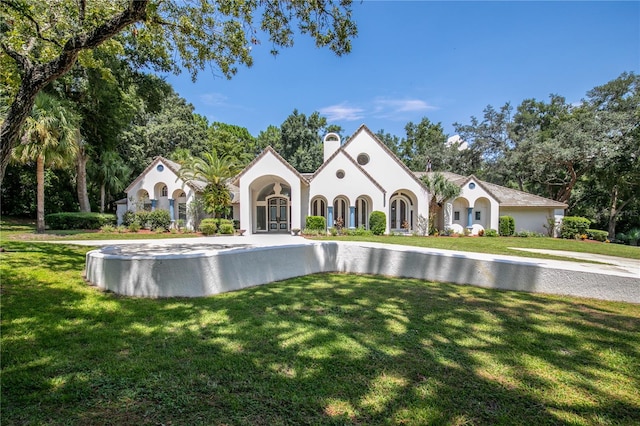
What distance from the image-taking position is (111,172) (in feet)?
89.6

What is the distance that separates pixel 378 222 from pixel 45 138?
2071 centimetres

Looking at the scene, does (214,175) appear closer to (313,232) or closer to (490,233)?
(313,232)

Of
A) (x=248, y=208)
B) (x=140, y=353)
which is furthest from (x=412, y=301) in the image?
(x=248, y=208)

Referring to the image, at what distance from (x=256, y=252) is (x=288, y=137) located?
1433 inches

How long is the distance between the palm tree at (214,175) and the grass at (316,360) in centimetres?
1587

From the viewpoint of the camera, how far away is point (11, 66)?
25.1 ft

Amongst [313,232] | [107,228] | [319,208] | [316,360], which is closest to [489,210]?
[319,208]

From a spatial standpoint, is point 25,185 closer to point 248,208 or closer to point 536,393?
point 248,208

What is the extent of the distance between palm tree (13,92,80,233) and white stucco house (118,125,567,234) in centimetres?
643

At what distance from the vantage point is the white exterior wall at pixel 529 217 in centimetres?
2520

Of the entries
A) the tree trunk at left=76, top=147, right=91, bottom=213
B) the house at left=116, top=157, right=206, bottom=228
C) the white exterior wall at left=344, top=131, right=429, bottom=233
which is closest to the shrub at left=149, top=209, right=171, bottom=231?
the house at left=116, top=157, right=206, bottom=228

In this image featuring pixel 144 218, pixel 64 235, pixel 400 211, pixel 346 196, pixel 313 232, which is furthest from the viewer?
pixel 400 211

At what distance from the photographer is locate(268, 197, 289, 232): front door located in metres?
24.5

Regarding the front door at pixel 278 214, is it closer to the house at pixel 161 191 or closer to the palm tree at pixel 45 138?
the house at pixel 161 191
